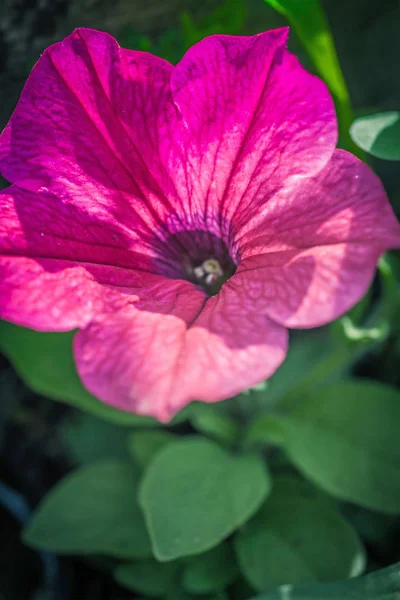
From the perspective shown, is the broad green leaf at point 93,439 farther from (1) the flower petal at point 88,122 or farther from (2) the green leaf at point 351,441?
(1) the flower petal at point 88,122

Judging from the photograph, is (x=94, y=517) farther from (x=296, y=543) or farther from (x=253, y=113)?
(x=253, y=113)

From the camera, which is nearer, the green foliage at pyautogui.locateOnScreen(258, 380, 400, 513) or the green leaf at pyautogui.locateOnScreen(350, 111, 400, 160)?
the green leaf at pyautogui.locateOnScreen(350, 111, 400, 160)

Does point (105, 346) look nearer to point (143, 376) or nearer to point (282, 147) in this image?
point (143, 376)

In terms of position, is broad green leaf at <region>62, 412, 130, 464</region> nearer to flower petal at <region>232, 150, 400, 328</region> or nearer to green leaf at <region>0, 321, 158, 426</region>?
green leaf at <region>0, 321, 158, 426</region>

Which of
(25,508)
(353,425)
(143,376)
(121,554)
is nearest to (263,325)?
(143,376)

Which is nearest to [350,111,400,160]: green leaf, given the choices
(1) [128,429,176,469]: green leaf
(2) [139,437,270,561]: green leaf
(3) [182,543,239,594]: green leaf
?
(2) [139,437,270,561]: green leaf

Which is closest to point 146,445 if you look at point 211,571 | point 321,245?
point 211,571

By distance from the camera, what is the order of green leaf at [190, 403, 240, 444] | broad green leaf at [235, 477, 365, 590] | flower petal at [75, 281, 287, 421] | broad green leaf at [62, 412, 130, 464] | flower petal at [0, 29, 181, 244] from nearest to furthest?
flower petal at [75, 281, 287, 421] → flower petal at [0, 29, 181, 244] → broad green leaf at [235, 477, 365, 590] → green leaf at [190, 403, 240, 444] → broad green leaf at [62, 412, 130, 464]
